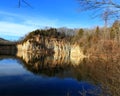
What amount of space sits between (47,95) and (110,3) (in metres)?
A: 12.0

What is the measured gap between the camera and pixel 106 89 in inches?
212

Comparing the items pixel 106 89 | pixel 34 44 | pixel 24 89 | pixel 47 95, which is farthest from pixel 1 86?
pixel 34 44

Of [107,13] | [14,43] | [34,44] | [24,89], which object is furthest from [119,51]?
[14,43]

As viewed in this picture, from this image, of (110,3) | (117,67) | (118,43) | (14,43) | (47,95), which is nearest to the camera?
(110,3)

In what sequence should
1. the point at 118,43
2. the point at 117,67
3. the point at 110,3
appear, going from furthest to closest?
the point at 118,43 → the point at 117,67 → the point at 110,3

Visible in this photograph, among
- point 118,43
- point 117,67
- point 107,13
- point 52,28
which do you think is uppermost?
point 52,28

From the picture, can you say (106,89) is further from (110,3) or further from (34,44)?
(34,44)

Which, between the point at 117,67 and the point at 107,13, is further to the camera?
the point at 117,67

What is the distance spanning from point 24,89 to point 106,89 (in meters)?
11.7

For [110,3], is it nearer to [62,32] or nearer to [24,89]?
[24,89]

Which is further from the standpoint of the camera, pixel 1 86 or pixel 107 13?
pixel 1 86

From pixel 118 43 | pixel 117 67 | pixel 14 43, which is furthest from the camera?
pixel 14 43

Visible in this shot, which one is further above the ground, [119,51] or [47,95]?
[119,51]

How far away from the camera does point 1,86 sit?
1727cm
